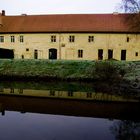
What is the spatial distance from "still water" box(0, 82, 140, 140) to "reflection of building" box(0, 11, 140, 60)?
88.0 feet

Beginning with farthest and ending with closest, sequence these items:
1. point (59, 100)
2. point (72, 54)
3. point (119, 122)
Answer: point (72, 54), point (59, 100), point (119, 122)

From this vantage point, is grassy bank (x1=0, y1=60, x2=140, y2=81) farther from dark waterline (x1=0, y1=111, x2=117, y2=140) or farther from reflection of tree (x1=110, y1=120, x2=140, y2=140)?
reflection of tree (x1=110, y1=120, x2=140, y2=140)

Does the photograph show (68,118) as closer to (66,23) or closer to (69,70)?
(69,70)

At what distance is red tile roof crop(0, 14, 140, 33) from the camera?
136ft

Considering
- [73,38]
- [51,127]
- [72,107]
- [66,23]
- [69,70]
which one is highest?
[66,23]

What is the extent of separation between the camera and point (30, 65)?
85.5 ft

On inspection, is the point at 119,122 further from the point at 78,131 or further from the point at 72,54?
the point at 72,54

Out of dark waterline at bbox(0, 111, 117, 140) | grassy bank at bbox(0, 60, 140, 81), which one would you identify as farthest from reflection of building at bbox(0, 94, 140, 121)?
grassy bank at bbox(0, 60, 140, 81)

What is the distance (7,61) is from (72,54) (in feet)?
54.3

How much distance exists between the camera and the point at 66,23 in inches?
1697

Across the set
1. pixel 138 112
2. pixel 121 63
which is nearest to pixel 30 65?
pixel 121 63

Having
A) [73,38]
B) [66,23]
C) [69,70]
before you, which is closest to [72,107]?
[69,70]

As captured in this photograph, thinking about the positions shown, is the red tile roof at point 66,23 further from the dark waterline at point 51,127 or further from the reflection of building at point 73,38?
the dark waterline at point 51,127

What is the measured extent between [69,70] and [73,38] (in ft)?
58.3
